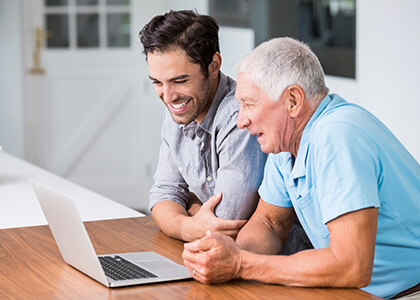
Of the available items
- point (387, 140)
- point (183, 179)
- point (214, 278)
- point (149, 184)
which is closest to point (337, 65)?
point (183, 179)

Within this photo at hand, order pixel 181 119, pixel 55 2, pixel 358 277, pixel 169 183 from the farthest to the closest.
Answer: pixel 55 2 < pixel 169 183 < pixel 181 119 < pixel 358 277

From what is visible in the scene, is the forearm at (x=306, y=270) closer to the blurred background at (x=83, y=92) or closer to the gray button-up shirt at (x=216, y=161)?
the gray button-up shirt at (x=216, y=161)

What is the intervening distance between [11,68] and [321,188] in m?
5.10

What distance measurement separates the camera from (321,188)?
5.29ft

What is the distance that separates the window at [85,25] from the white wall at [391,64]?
3244 mm

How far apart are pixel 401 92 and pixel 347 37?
1.90ft

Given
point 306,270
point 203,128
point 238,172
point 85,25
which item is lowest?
point 306,270

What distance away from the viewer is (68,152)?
6336mm

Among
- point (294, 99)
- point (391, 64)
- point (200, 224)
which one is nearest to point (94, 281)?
point (200, 224)

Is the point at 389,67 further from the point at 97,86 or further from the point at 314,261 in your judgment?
the point at 97,86

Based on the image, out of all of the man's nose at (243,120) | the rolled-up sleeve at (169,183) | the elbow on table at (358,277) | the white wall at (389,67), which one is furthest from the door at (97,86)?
the elbow on table at (358,277)

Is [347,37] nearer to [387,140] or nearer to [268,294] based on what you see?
[387,140]

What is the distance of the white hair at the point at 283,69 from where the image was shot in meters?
1.70

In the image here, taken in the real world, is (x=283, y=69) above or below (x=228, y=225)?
above
